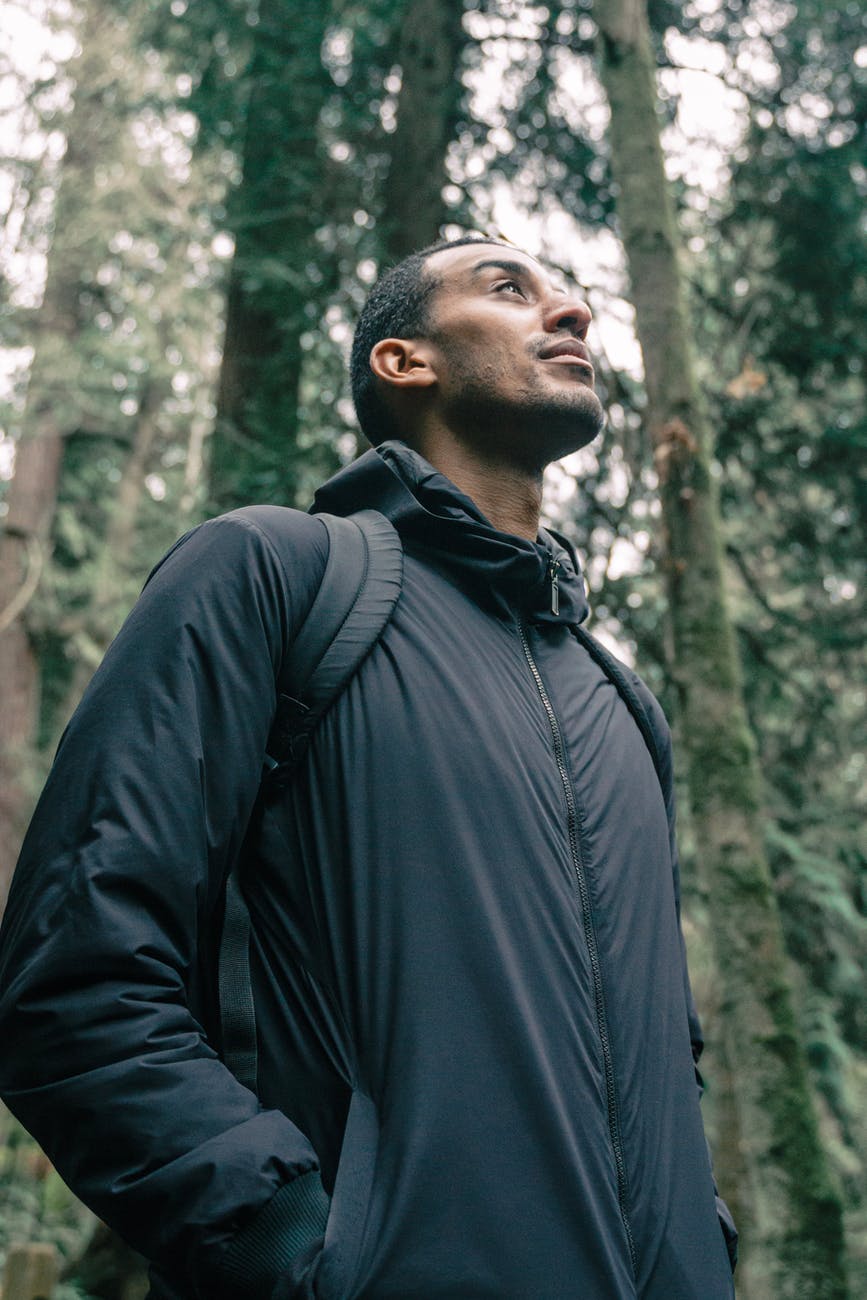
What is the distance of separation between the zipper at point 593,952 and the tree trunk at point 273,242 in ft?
17.6

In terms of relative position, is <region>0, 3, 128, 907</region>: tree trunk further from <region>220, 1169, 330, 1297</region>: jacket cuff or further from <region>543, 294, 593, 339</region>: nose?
<region>220, 1169, 330, 1297</region>: jacket cuff

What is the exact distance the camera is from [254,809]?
6.24 ft

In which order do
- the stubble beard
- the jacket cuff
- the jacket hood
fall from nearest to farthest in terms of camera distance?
the jacket cuff
the jacket hood
the stubble beard

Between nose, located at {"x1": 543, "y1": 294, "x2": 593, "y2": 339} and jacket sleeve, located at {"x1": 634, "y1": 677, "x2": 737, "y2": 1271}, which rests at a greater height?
nose, located at {"x1": 543, "y1": 294, "x2": 593, "y2": 339}

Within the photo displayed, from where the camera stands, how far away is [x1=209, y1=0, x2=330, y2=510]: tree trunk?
293 inches

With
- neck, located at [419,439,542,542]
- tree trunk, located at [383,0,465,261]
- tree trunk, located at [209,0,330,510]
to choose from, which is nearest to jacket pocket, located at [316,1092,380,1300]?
neck, located at [419,439,542,542]

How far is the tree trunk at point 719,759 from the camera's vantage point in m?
4.19

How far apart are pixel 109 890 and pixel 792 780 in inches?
276

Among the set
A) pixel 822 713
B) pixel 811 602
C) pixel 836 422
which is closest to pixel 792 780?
pixel 822 713

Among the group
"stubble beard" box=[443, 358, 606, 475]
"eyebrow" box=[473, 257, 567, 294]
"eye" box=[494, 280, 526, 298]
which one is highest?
"eyebrow" box=[473, 257, 567, 294]

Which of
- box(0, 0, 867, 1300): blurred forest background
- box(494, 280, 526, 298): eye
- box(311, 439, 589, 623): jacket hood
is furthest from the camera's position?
box(0, 0, 867, 1300): blurred forest background

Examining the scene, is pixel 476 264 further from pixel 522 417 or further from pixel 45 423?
pixel 45 423

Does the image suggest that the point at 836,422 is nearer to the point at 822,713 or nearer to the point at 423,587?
the point at 822,713

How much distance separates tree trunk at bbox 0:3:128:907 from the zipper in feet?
37.8
